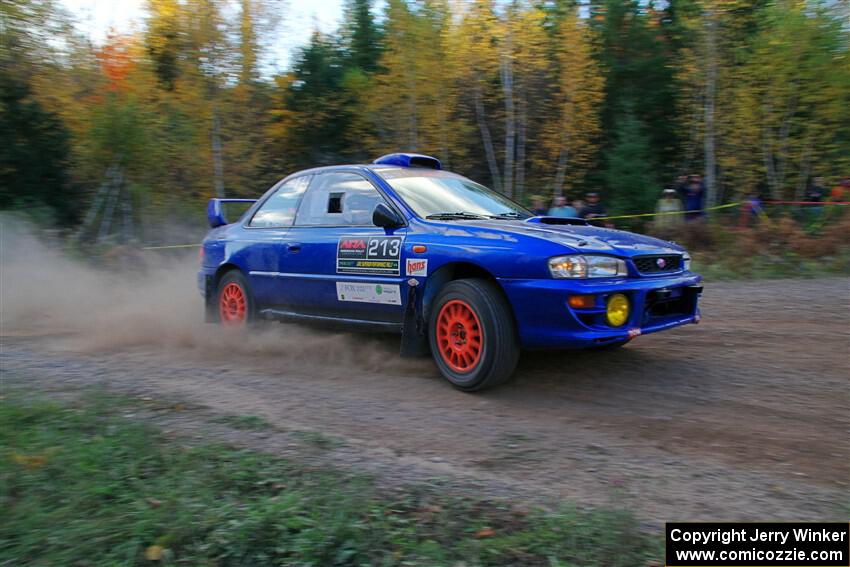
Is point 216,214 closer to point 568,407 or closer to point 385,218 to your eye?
point 385,218

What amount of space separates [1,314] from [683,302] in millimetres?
8363

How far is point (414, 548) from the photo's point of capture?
2691 millimetres

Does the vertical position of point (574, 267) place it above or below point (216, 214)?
below

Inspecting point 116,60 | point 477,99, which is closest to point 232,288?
point 477,99

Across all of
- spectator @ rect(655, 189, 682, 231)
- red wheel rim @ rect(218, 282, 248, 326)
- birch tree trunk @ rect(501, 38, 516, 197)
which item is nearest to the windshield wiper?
red wheel rim @ rect(218, 282, 248, 326)

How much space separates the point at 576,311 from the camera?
4363mm

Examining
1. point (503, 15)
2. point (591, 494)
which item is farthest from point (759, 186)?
point (591, 494)

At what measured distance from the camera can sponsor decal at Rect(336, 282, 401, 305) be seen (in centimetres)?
530

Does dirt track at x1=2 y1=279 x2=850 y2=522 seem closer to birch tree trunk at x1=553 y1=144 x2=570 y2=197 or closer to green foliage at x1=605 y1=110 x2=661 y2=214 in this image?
green foliage at x1=605 y1=110 x2=661 y2=214

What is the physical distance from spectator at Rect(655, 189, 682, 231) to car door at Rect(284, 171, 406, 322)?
10.0 metres

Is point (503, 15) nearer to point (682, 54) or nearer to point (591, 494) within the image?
point (682, 54)

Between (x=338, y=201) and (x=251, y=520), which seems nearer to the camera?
(x=251, y=520)

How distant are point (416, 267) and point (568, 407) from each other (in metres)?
1.52

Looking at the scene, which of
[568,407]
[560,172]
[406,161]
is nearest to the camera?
[568,407]
